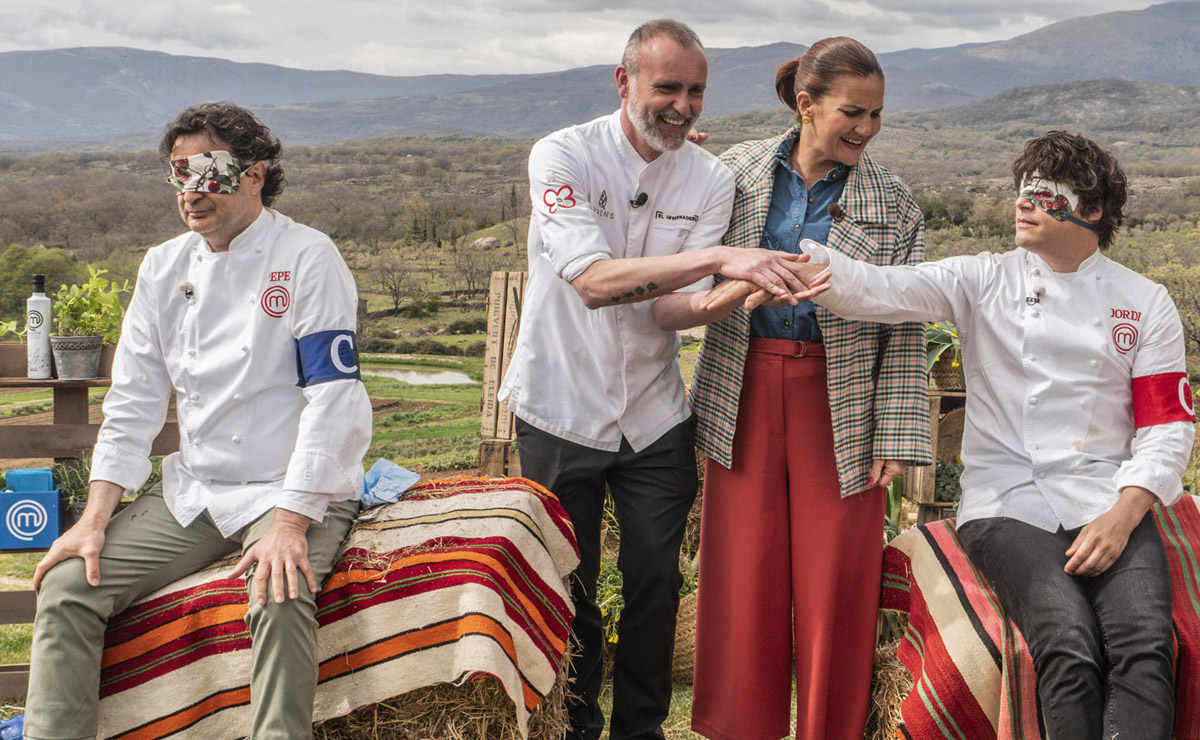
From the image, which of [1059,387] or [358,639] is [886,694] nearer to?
[1059,387]

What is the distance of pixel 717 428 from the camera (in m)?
2.70

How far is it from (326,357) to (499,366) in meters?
1.97

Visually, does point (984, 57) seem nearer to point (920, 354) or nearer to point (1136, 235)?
point (1136, 235)

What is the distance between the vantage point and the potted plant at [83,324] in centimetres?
322

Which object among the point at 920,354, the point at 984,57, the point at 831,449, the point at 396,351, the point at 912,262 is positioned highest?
the point at 984,57

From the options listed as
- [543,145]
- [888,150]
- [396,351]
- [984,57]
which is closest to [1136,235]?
[888,150]

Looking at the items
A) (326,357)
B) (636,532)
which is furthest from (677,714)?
(326,357)

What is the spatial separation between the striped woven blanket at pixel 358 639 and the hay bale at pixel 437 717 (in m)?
0.06

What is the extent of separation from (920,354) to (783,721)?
1.16 meters

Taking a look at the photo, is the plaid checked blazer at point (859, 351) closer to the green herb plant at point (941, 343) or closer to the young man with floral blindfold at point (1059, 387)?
the young man with floral blindfold at point (1059, 387)

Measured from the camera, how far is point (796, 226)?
2.62 metres

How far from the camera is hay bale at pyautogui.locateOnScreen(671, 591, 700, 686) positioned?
151 inches

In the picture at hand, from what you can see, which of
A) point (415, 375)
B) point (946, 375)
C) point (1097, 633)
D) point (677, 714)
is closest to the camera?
point (1097, 633)

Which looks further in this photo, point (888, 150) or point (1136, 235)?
point (888, 150)
